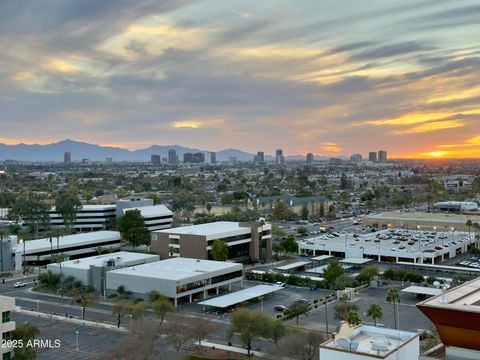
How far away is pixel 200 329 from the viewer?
29359mm

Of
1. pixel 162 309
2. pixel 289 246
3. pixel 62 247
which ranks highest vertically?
pixel 62 247

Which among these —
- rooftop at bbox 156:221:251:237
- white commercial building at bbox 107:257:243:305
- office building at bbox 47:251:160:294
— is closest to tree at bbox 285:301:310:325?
white commercial building at bbox 107:257:243:305

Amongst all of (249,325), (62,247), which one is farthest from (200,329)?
(62,247)

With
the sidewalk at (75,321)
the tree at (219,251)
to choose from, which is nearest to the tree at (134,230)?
the tree at (219,251)

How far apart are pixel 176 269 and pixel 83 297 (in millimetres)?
7445

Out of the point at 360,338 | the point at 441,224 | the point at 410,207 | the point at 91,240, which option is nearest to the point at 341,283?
the point at 360,338

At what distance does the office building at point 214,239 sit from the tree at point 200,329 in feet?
70.4

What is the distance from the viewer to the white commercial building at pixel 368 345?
1719cm

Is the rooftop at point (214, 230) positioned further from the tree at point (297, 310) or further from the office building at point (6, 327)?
the office building at point (6, 327)

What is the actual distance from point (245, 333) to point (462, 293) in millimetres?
13070

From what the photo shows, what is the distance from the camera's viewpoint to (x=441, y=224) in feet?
241

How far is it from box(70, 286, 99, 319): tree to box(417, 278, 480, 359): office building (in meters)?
26.2

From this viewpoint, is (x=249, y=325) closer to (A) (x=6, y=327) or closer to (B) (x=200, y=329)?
(B) (x=200, y=329)

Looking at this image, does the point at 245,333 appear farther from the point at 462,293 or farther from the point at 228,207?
the point at 228,207
